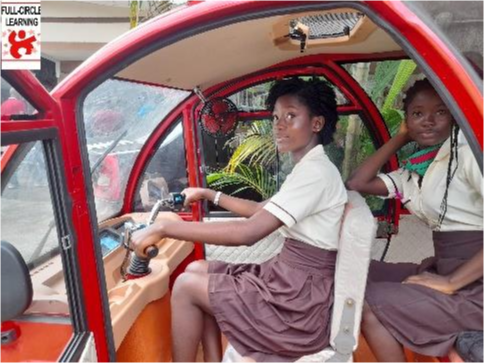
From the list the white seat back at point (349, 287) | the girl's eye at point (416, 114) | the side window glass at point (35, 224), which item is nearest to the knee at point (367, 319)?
the white seat back at point (349, 287)

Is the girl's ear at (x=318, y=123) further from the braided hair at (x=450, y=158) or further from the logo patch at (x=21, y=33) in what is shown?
the logo patch at (x=21, y=33)

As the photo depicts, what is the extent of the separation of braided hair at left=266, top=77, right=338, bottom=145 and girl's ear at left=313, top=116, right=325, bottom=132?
17 millimetres

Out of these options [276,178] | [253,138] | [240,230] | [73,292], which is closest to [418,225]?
[276,178]

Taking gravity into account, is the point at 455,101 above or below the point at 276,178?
above

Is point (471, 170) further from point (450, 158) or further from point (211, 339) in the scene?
point (211, 339)

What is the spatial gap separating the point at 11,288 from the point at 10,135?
409 millimetres

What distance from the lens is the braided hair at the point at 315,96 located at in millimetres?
2066

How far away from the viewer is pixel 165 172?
306 cm

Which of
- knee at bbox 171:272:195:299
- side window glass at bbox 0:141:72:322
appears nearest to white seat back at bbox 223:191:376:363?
knee at bbox 171:272:195:299

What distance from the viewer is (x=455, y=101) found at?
115 centimetres

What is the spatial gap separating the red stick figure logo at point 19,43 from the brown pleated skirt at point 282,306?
1210 millimetres

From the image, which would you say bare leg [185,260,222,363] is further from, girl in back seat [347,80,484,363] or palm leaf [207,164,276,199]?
palm leaf [207,164,276,199]

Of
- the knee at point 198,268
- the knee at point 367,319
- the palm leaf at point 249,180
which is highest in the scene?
the palm leaf at point 249,180

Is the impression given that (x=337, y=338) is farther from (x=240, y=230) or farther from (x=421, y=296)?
(x=240, y=230)
